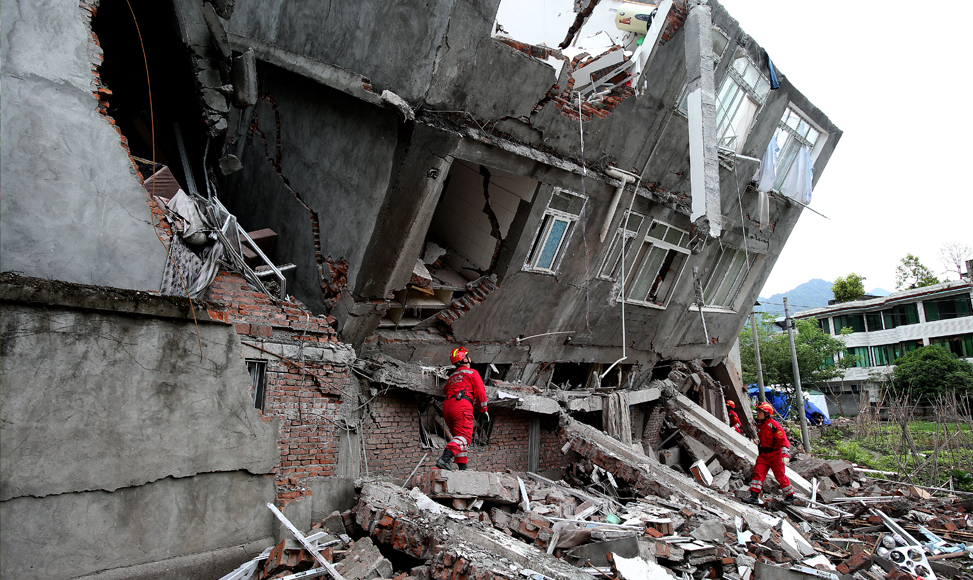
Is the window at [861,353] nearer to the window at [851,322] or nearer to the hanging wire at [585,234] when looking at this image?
the window at [851,322]

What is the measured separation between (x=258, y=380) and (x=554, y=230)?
5312mm

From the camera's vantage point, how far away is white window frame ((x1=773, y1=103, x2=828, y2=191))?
13852 millimetres

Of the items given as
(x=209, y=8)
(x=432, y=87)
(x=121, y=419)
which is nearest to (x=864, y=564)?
(x=432, y=87)

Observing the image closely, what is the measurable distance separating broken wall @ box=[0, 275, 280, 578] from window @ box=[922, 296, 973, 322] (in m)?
39.4

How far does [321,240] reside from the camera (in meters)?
8.53

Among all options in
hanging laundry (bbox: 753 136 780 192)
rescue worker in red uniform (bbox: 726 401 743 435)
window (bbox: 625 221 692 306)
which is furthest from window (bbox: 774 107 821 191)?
rescue worker in red uniform (bbox: 726 401 743 435)

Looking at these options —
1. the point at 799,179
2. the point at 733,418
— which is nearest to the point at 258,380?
the point at 799,179

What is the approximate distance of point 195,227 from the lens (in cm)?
646

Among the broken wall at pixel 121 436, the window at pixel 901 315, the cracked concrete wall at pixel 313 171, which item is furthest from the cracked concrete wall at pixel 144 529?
the window at pixel 901 315

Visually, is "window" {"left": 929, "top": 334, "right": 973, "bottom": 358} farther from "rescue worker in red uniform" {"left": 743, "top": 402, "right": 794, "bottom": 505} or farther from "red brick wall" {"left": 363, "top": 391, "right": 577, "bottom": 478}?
"red brick wall" {"left": 363, "top": 391, "right": 577, "bottom": 478}

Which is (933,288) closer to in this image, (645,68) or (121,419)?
(645,68)

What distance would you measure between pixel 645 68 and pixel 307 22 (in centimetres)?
527

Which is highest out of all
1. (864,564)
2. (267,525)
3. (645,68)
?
(645,68)

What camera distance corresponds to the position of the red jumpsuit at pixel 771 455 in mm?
10461
